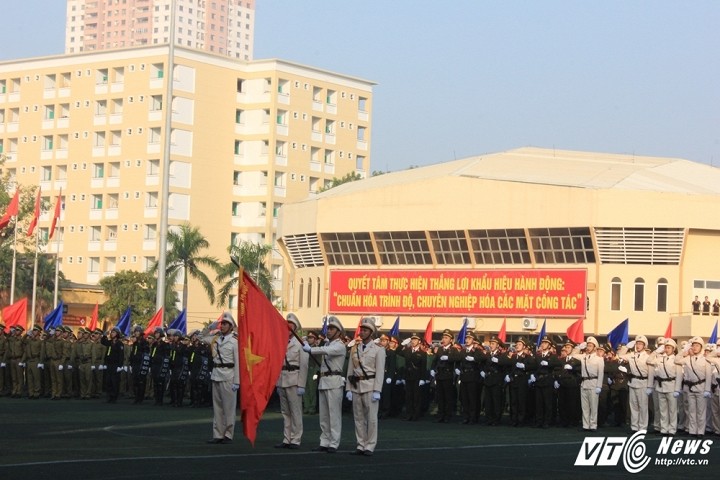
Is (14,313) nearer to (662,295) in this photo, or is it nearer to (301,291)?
(662,295)

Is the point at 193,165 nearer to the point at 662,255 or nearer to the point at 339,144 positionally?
the point at 339,144

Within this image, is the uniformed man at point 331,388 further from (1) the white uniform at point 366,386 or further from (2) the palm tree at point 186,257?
(2) the palm tree at point 186,257

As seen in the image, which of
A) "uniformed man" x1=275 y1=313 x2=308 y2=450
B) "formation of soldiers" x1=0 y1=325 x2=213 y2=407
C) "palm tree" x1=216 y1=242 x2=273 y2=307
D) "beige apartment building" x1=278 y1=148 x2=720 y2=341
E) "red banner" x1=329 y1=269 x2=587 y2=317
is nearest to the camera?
"uniformed man" x1=275 y1=313 x2=308 y2=450

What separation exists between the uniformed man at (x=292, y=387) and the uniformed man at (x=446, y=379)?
8957 millimetres

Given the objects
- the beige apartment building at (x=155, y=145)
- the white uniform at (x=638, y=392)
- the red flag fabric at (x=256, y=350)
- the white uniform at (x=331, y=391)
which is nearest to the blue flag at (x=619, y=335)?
the white uniform at (x=638, y=392)

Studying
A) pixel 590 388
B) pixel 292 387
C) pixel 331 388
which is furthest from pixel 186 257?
pixel 331 388

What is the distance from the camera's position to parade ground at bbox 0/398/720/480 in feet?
49.7

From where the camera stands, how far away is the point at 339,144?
112 metres

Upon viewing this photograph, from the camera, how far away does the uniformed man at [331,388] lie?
60.2 feet

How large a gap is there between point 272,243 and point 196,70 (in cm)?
1455

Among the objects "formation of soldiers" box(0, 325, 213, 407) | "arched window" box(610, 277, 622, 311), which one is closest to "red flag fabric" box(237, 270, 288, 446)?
"formation of soldiers" box(0, 325, 213, 407)

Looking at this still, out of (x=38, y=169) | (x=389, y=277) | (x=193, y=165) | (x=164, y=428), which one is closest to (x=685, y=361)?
(x=164, y=428)

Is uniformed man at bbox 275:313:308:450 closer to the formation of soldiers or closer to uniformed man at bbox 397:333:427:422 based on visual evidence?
uniformed man at bbox 397:333:427:422

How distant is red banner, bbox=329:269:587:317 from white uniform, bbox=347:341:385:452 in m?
48.1
